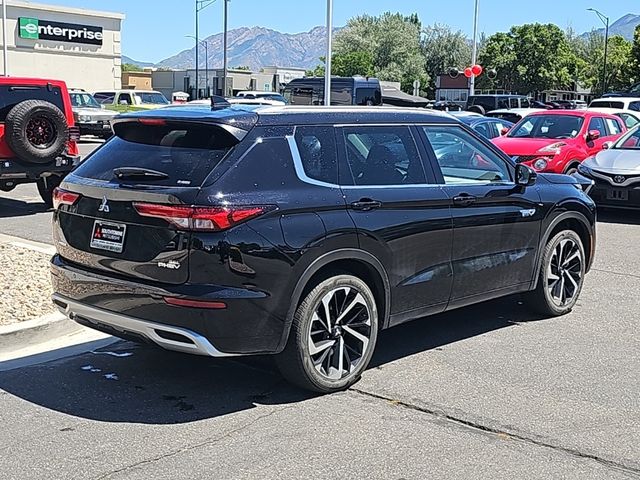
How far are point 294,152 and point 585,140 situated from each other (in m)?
11.6

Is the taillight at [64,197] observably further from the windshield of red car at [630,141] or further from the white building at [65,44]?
the white building at [65,44]

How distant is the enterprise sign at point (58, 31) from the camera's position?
147 feet

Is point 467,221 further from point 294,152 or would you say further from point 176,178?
point 176,178

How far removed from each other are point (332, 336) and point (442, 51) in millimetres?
91640

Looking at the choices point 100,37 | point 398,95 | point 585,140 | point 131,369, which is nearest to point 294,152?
point 131,369

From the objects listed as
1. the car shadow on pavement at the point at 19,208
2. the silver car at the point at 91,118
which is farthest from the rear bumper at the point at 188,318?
the silver car at the point at 91,118

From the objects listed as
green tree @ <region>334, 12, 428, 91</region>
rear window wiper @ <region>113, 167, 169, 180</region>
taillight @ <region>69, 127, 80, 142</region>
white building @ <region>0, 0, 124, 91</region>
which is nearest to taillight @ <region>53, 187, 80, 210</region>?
rear window wiper @ <region>113, 167, 169, 180</region>

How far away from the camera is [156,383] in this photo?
5656 millimetres

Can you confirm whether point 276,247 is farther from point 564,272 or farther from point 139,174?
point 564,272

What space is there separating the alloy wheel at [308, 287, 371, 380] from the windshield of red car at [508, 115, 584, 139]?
447 inches

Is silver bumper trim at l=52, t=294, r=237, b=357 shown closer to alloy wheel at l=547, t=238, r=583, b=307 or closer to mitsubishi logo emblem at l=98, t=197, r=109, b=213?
mitsubishi logo emblem at l=98, t=197, r=109, b=213

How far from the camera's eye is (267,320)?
5020mm

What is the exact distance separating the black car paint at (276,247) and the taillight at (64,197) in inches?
1.8

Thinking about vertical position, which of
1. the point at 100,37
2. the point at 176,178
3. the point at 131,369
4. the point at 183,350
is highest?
the point at 100,37
